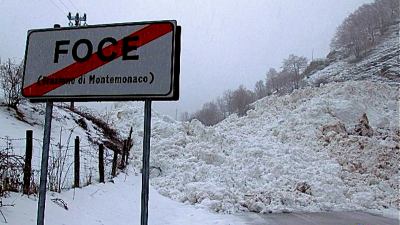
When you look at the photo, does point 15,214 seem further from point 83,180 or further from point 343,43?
point 343,43

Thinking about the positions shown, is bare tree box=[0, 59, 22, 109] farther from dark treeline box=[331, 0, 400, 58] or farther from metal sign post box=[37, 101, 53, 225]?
dark treeline box=[331, 0, 400, 58]

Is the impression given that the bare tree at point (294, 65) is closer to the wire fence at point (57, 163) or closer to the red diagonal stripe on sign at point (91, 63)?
the wire fence at point (57, 163)

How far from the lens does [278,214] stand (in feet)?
31.1

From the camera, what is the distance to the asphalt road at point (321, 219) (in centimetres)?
834

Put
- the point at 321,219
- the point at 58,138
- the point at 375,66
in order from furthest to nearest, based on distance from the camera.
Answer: the point at 375,66 < the point at 58,138 < the point at 321,219

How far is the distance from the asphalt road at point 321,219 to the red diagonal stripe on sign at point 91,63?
648 centimetres

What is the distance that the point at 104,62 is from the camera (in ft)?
7.88

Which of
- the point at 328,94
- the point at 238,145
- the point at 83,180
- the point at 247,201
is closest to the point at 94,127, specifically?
the point at 238,145

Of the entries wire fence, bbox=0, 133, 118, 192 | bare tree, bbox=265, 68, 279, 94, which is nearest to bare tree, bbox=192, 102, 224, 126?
bare tree, bbox=265, 68, 279, 94

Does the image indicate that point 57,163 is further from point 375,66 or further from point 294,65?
point 294,65

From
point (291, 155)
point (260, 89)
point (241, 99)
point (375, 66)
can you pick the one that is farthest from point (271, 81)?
point (291, 155)

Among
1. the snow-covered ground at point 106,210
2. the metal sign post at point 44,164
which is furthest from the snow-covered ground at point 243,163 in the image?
the metal sign post at point 44,164

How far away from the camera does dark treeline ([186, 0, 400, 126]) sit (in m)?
71.0

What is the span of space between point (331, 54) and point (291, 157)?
7025cm
